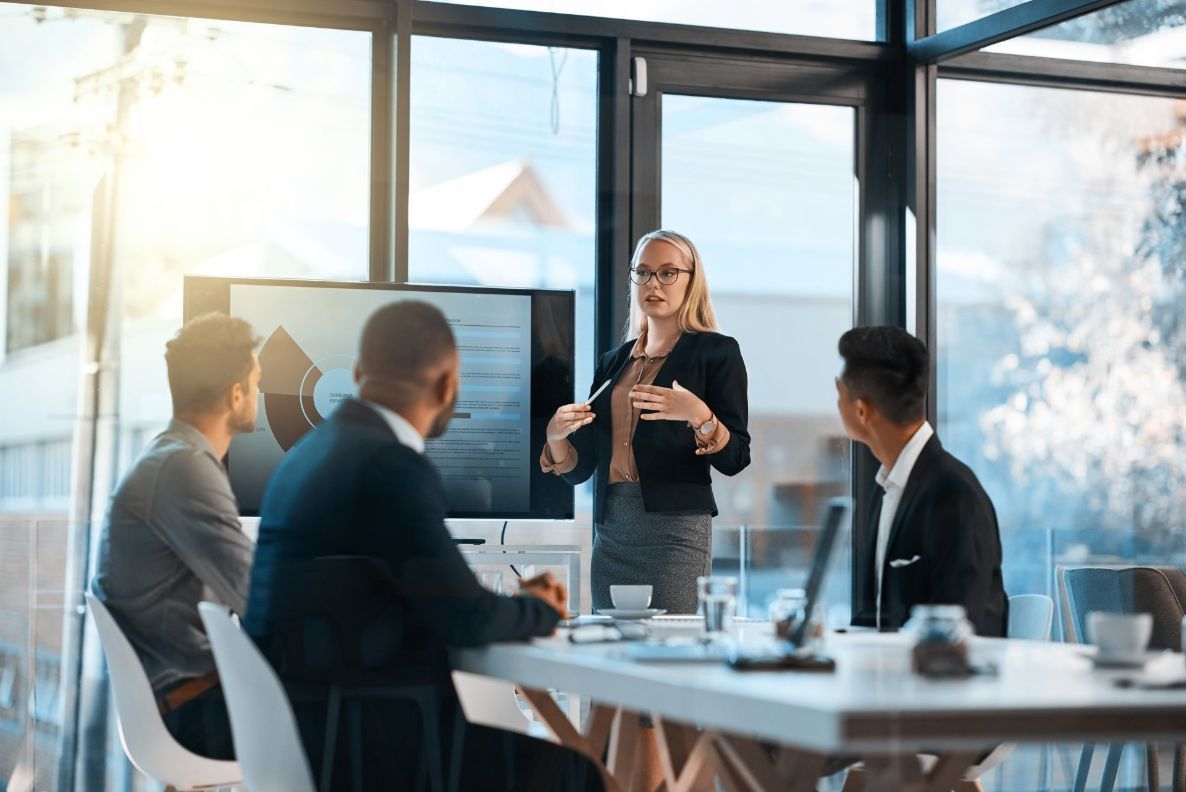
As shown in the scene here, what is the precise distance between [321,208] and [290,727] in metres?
2.57

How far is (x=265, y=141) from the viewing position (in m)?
4.52

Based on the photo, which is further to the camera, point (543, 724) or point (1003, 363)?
point (1003, 363)

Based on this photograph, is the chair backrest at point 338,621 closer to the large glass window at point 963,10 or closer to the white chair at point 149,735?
the white chair at point 149,735

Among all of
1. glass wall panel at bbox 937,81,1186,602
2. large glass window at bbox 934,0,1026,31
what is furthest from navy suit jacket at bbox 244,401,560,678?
large glass window at bbox 934,0,1026,31

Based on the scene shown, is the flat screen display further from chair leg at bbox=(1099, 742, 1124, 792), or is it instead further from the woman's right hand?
chair leg at bbox=(1099, 742, 1124, 792)

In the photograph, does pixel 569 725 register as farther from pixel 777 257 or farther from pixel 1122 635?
pixel 777 257

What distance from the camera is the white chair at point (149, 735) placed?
9.18 ft

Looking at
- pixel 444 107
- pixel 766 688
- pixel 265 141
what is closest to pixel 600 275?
pixel 444 107

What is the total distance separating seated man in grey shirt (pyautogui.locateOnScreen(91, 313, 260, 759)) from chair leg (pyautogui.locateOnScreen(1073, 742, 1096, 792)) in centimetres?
139

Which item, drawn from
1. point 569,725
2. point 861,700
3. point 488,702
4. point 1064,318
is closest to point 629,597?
point 569,725

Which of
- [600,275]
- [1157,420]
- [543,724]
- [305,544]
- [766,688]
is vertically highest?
[600,275]

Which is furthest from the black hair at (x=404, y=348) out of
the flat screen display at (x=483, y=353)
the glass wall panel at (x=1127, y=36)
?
the glass wall panel at (x=1127, y=36)

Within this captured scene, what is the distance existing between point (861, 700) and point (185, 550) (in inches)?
60.8

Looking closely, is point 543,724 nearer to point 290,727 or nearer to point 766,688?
point 290,727
